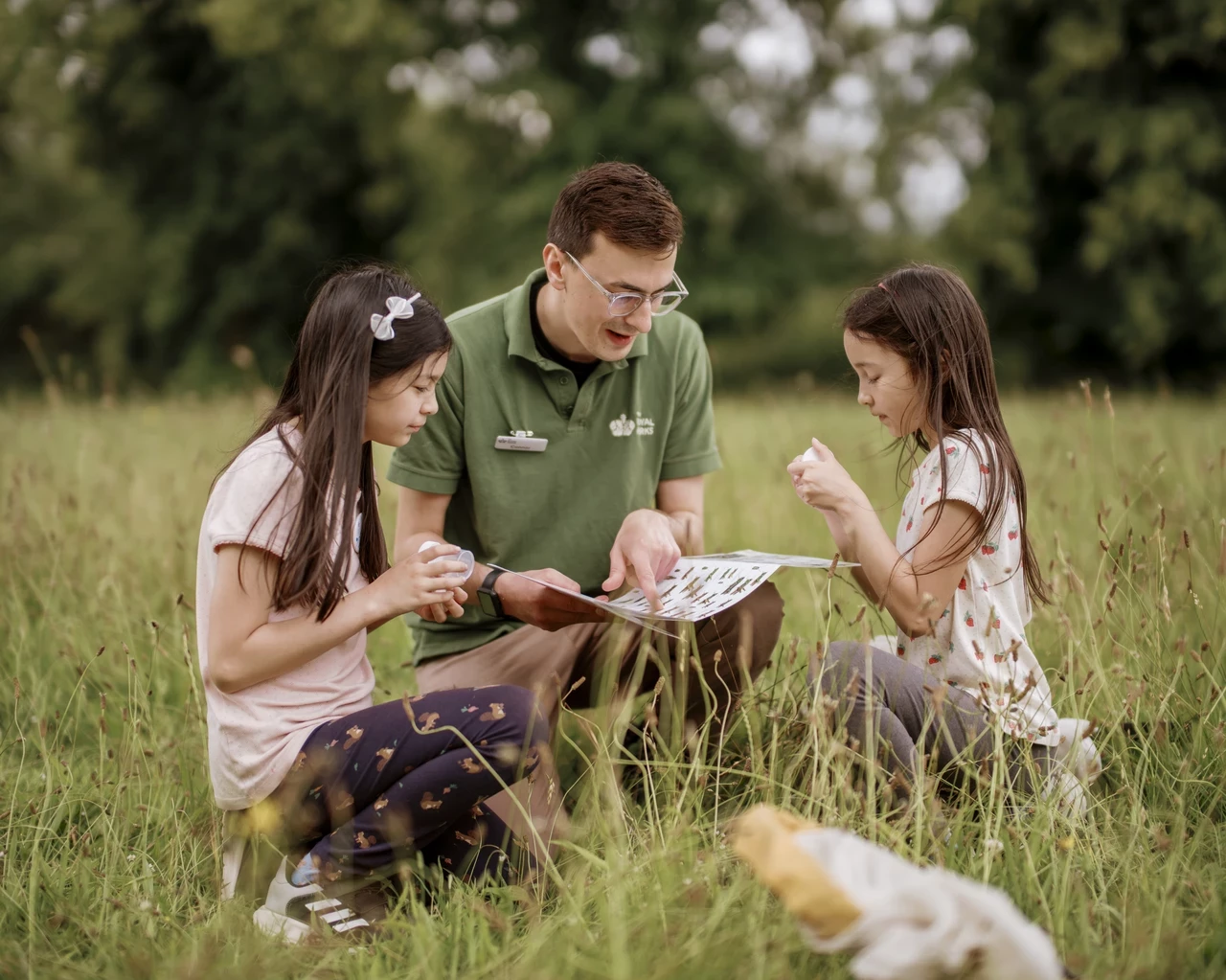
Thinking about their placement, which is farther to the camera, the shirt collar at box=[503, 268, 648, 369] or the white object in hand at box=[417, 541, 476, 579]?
the shirt collar at box=[503, 268, 648, 369]

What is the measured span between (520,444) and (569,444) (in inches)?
5.9

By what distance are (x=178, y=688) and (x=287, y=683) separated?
128cm

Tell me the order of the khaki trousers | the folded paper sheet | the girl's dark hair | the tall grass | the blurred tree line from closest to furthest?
the folded paper sheet < the tall grass < the girl's dark hair < the khaki trousers < the blurred tree line

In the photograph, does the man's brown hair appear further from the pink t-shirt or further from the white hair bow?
the pink t-shirt

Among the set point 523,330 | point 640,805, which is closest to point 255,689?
point 640,805

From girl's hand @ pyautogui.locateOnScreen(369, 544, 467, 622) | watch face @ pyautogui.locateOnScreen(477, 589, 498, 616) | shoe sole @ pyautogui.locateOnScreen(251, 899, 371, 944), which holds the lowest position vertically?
shoe sole @ pyautogui.locateOnScreen(251, 899, 371, 944)

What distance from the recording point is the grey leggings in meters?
2.46

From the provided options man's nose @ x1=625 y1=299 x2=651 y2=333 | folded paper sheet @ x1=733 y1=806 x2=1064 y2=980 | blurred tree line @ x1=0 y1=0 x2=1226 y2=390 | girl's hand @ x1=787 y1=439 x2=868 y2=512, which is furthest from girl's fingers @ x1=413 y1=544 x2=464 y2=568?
blurred tree line @ x1=0 y1=0 x2=1226 y2=390

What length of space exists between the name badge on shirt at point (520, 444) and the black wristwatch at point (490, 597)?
373mm

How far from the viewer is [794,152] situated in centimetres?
1905

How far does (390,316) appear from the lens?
2.48 meters

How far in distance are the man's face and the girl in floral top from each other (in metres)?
0.53

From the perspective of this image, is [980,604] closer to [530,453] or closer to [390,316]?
[530,453]

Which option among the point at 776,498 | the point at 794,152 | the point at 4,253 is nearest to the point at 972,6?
the point at 794,152
